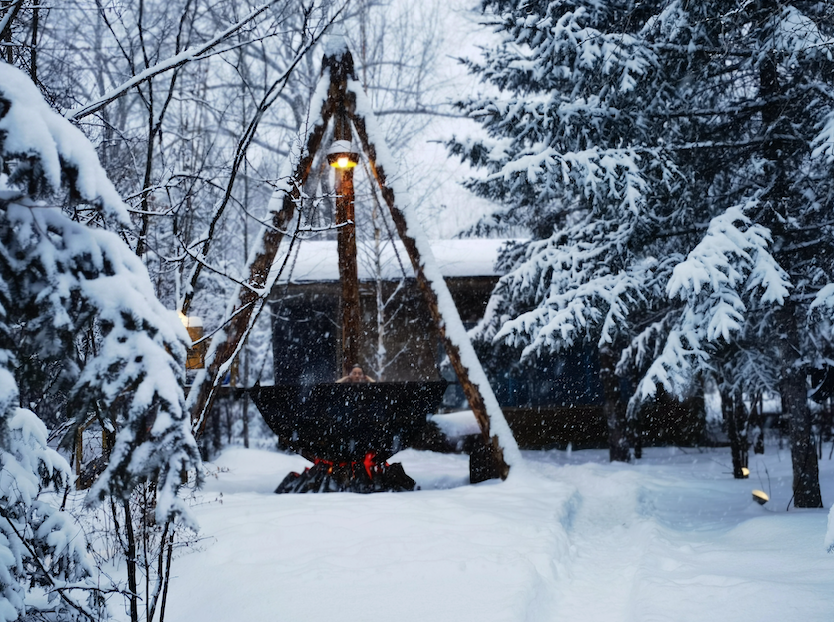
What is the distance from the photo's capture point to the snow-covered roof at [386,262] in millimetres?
11969

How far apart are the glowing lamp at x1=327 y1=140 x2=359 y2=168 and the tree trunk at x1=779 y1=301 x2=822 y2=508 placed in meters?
4.69

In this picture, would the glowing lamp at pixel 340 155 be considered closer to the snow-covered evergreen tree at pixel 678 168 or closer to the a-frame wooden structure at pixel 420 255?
the a-frame wooden structure at pixel 420 255

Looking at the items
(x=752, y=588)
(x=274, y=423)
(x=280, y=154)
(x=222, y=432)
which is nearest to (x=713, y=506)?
(x=752, y=588)

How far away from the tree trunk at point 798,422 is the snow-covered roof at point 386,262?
586 cm

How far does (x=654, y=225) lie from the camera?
22.9 ft

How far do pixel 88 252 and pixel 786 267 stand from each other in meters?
6.50

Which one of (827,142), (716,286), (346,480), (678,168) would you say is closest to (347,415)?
(346,480)

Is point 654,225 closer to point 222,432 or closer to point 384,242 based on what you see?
point 384,242

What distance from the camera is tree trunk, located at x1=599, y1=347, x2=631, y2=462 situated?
10.2 metres

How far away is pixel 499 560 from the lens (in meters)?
3.85

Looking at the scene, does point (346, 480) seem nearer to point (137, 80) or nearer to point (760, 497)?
point (760, 497)

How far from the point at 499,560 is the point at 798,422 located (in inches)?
166

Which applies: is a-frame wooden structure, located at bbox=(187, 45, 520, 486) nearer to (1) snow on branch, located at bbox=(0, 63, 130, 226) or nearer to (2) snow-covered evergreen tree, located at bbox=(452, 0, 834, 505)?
(2) snow-covered evergreen tree, located at bbox=(452, 0, 834, 505)

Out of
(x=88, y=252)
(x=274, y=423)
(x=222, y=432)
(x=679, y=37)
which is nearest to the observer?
(x=88, y=252)
